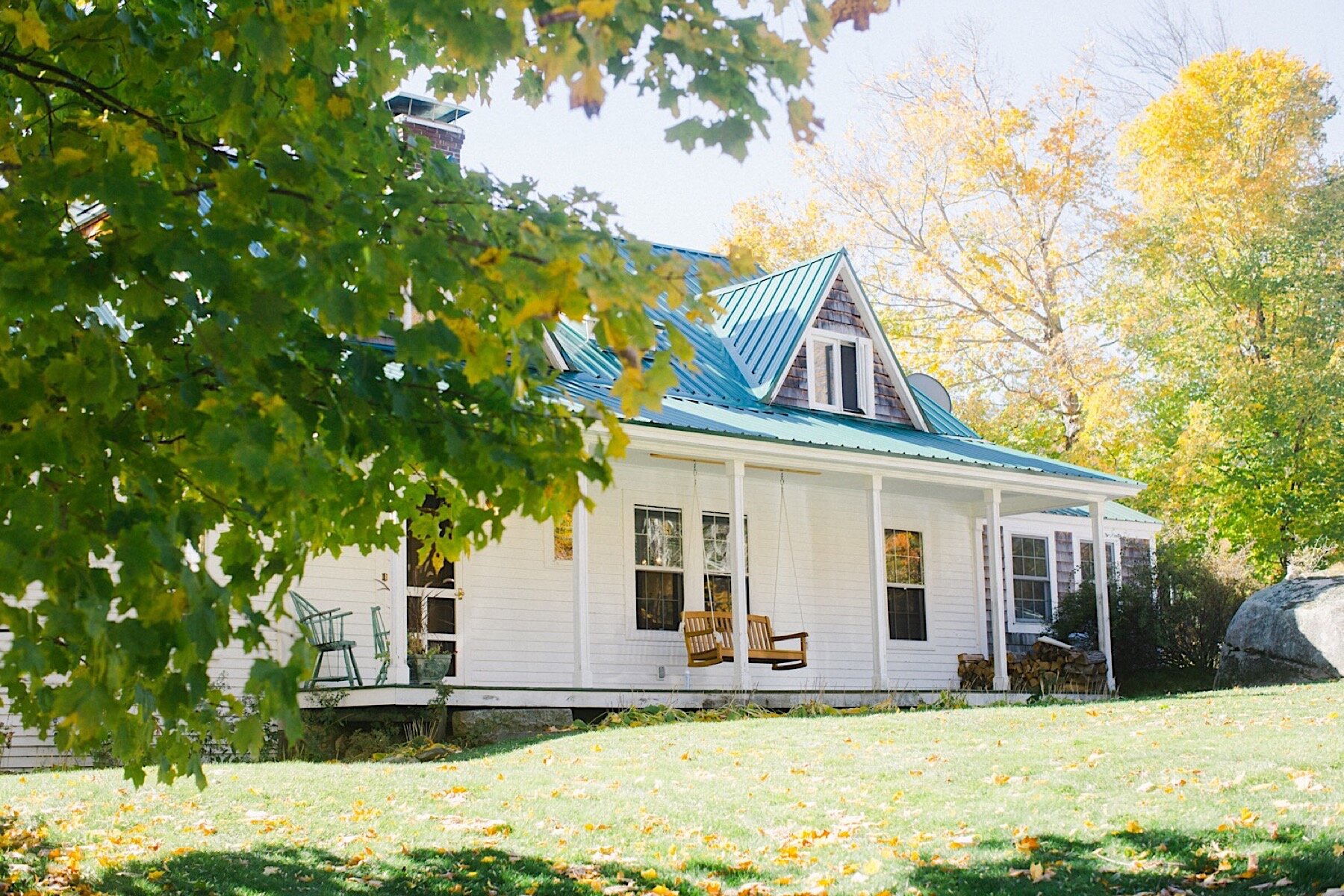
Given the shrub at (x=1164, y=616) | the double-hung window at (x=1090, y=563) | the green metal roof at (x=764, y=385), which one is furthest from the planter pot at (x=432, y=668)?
the double-hung window at (x=1090, y=563)

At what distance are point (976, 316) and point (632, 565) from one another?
18.5 meters

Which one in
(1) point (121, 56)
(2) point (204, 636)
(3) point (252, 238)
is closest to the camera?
(2) point (204, 636)

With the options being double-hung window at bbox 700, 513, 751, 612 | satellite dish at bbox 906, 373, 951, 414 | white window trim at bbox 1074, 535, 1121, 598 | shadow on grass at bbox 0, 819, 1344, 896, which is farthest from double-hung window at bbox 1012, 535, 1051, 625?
shadow on grass at bbox 0, 819, 1344, 896

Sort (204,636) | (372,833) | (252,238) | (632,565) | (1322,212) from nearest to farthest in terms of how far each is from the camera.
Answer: (204,636)
(252,238)
(372,833)
(632,565)
(1322,212)

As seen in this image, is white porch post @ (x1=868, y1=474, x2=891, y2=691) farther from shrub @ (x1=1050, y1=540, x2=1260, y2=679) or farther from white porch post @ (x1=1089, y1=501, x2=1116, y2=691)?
shrub @ (x1=1050, y1=540, x2=1260, y2=679)

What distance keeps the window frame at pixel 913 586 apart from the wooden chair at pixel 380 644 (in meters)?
7.76

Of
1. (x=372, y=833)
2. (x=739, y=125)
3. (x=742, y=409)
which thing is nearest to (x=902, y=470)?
(x=742, y=409)

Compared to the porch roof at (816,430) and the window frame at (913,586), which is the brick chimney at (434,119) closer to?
the porch roof at (816,430)

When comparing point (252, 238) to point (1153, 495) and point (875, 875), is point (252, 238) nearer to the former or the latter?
point (875, 875)

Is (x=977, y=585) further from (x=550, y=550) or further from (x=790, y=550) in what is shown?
(x=550, y=550)

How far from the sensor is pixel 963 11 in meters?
34.4

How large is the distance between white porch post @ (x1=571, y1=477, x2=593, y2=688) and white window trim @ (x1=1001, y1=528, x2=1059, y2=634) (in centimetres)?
987

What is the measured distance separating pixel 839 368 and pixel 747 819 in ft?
38.5

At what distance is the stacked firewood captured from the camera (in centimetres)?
1947
